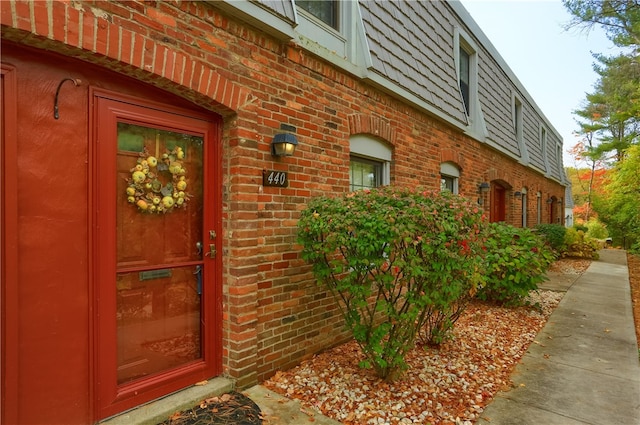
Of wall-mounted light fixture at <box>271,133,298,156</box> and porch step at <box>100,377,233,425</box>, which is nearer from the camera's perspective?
porch step at <box>100,377,233,425</box>

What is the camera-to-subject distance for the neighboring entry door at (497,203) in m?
9.07

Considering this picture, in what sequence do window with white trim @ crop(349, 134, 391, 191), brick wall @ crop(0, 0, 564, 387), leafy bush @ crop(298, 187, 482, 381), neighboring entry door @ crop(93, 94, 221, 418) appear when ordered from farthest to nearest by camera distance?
window with white trim @ crop(349, 134, 391, 191)
leafy bush @ crop(298, 187, 482, 381)
neighboring entry door @ crop(93, 94, 221, 418)
brick wall @ crop(0, 0, 564, 387)

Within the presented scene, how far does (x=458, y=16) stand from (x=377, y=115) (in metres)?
4.59

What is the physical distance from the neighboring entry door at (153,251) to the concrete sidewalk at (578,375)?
2303 mm

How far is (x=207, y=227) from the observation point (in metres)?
2.82

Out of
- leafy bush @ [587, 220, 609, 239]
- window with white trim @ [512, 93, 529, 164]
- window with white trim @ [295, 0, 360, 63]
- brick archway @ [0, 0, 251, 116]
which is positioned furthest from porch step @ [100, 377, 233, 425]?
leafy bush @ [587, 220, 609, 239]

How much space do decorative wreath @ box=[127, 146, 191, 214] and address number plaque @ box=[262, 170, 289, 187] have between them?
65cm

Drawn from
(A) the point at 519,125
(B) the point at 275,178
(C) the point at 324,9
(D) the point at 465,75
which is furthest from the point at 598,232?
(B) the point at 275,178

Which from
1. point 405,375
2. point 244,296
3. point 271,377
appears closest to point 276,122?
point 244,296

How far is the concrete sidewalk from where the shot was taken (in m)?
2.59

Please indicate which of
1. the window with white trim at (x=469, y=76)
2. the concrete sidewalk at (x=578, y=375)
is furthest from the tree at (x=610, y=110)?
the concrete sidewalk at (x=578, y=375)

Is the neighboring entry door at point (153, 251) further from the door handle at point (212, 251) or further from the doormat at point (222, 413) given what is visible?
the doormat at point (222, 413)

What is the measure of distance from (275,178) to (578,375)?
3.40m

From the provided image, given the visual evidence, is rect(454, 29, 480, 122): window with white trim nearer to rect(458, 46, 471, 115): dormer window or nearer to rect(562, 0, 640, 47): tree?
rect(458, 46, 471, 115): dormer window
